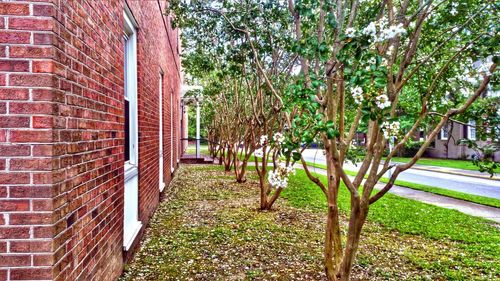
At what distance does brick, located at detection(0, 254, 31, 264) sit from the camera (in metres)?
1.86

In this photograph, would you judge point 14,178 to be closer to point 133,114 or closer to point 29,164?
point 29,164

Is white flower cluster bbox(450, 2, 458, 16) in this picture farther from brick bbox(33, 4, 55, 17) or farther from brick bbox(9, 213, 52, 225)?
brick bbox(9, 213, 52, 225)

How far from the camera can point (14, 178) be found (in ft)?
6.12

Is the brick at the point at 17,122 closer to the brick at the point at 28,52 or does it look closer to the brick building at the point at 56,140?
the brick building at the point at 56,140

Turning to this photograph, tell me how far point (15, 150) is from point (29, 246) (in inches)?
19.6

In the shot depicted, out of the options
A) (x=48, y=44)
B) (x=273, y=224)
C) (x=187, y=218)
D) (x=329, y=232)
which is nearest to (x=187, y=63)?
(x=187, y=218)

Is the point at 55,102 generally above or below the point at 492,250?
above

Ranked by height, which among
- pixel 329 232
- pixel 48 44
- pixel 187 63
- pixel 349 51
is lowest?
pixel 329 232

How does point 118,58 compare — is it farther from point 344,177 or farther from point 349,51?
point 344,177

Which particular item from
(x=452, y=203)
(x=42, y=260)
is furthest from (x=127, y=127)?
(x=452, y=203)

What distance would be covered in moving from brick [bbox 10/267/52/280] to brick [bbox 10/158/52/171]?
0.51 metres

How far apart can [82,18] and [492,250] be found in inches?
234

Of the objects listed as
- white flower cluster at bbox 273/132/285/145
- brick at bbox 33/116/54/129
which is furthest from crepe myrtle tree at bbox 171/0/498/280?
brick at bbox 33/116/54/129

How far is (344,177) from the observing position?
3.11 metres
